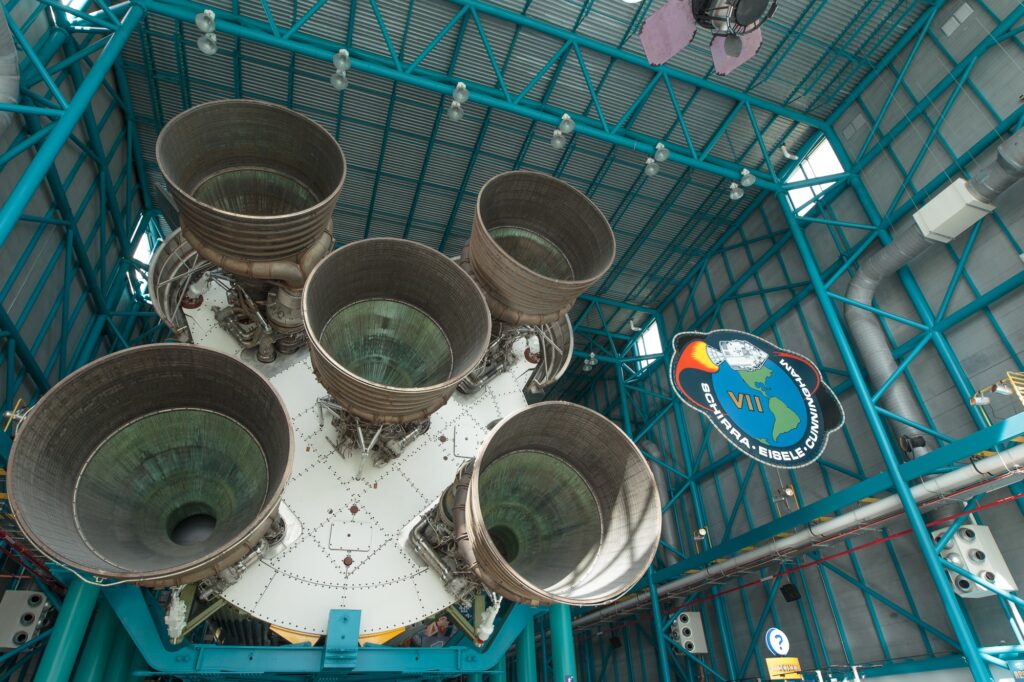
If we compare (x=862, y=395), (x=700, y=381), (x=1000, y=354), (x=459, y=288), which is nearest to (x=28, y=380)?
(x=459, y=288)

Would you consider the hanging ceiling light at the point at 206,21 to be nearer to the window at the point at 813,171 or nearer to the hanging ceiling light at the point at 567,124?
the hanging ceiling light at the point at 567,124

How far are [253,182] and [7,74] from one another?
333 centimetres

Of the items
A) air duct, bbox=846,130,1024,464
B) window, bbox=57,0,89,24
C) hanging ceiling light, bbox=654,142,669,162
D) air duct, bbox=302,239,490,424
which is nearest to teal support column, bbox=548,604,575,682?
air duct, bbox=302,239,490,424

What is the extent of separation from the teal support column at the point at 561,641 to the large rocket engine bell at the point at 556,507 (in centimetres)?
170

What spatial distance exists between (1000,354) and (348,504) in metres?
11.0

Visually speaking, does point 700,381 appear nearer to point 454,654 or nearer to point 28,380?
point 454,654

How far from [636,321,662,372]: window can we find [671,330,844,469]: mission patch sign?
990cm

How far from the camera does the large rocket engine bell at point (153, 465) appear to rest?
15.2 ft

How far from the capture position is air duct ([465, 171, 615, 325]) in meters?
7.47

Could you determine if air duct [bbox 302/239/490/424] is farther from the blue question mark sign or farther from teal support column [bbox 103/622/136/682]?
the blue question mark sign

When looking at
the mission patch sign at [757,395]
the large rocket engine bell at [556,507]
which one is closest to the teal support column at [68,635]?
the large rocket engine bell at [556,507]

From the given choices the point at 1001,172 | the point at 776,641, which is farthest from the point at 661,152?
the point at 776,641

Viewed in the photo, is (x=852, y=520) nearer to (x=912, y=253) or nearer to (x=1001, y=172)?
(x=912, y=253)

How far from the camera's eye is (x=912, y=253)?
36.6 ft
